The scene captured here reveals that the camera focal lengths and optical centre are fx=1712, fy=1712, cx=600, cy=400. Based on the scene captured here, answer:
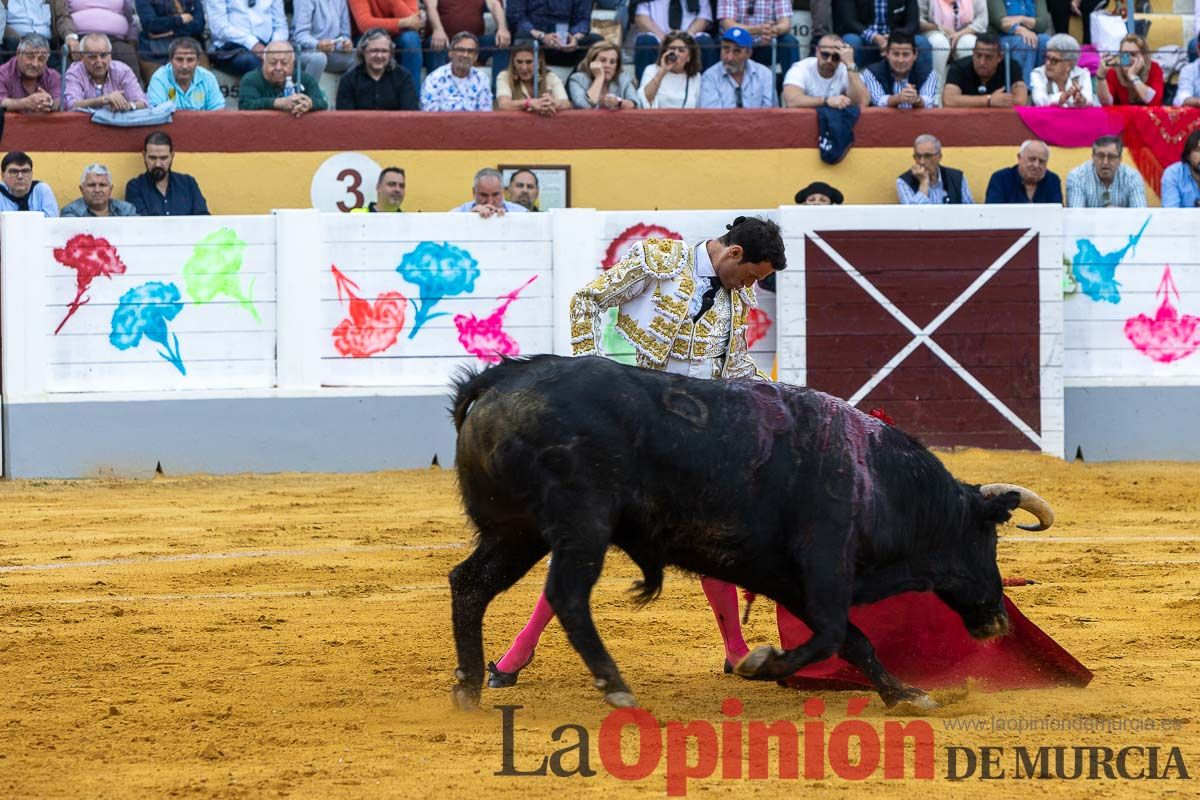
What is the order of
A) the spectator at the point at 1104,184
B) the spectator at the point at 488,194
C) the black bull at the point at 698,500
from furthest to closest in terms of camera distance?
the spectator at the point at 1104,184 → the spectator at the point at 488,194 → the black bull at the point at 698,500

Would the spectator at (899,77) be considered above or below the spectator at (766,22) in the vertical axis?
below

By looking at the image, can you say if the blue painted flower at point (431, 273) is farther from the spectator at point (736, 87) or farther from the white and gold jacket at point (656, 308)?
the white and gold jacket at point (656, 308)

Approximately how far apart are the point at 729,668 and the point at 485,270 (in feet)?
17.8

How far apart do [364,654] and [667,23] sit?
766cm

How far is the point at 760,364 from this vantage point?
10633 mm

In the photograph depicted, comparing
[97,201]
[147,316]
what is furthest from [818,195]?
[97,201]

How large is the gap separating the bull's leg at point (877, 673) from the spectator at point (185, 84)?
25.2 ft

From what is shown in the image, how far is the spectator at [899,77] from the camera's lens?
38.7 ft

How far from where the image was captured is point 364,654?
5664 mm

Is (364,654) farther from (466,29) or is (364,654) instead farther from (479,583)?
(466,29)

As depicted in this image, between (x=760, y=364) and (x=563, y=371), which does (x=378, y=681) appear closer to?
(x=563, y=371)

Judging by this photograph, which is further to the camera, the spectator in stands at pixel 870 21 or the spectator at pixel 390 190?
the spectator in stands at pixel 870 21

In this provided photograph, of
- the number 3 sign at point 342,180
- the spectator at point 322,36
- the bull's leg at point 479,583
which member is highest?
the spectator at point 322,36

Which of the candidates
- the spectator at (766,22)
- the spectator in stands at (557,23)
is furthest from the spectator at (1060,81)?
the spectator in stands at (557,23)
